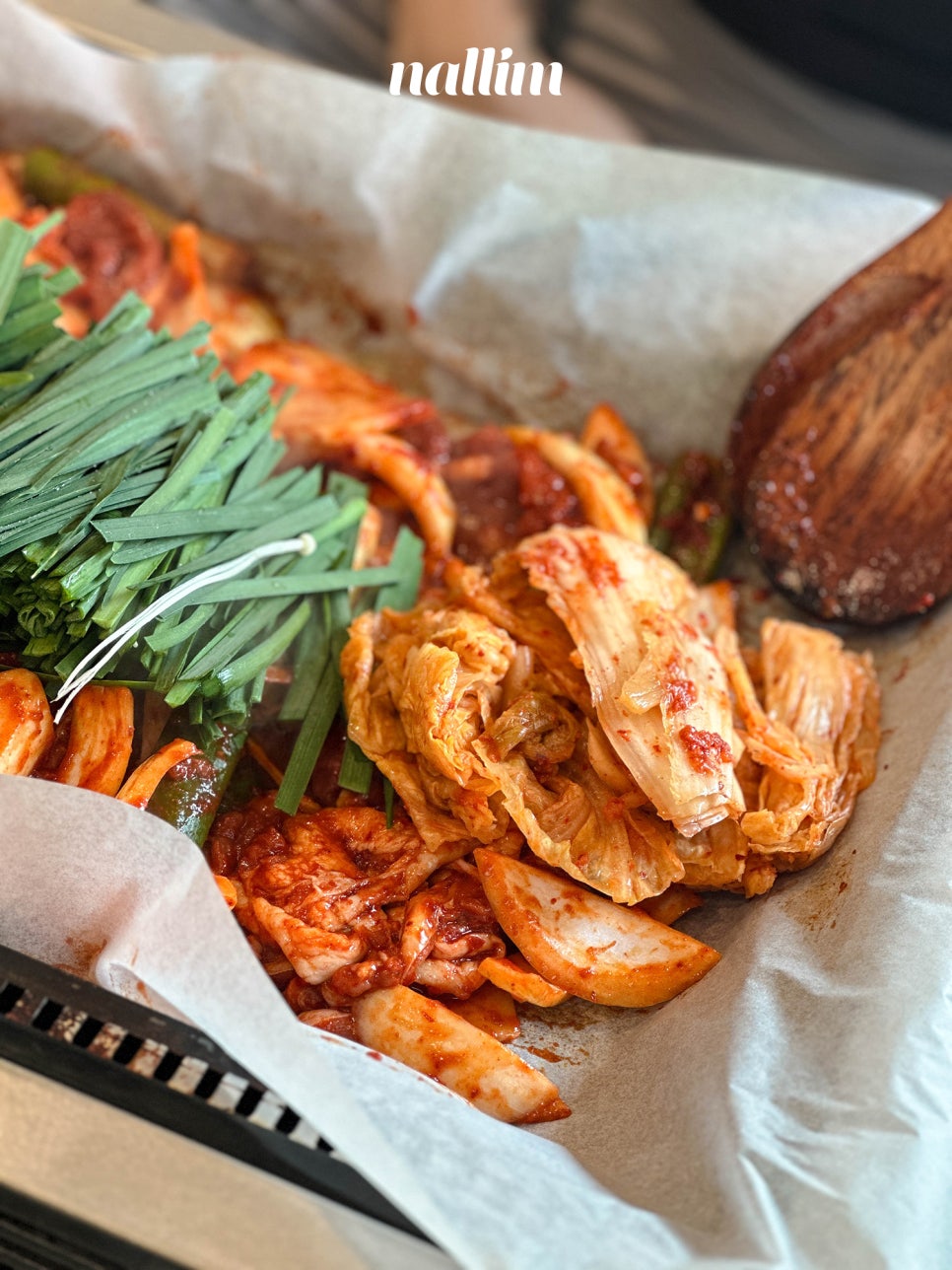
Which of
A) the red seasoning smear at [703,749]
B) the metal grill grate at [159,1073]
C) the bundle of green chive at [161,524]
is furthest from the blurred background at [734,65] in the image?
the metal grill grate at [159,1073]

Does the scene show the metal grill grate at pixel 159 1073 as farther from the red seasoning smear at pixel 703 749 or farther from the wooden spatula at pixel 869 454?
the wooden spatula at pixel 869 454

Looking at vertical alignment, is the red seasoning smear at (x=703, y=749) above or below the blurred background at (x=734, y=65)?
below

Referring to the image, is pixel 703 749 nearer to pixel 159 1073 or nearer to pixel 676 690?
pixel 676 690

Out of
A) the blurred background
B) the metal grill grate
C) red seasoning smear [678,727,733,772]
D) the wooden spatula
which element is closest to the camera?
the metal grill grate

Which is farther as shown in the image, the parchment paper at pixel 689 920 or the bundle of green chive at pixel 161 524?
the bundle of green chive at pixel 161 524

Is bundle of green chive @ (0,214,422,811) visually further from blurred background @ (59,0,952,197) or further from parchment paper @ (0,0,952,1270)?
blurred background @ (59,0,952,197)

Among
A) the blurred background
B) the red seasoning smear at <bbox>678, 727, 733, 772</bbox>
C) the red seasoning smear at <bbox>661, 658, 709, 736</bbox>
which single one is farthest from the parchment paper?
the blurred background

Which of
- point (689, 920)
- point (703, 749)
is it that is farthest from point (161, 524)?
point (689, 920)
